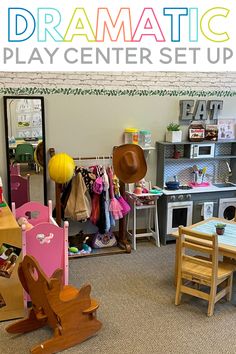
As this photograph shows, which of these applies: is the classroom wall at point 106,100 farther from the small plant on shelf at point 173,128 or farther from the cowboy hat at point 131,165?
the cowboy hat at point 131,165

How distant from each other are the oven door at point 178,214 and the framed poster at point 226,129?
3.48ft

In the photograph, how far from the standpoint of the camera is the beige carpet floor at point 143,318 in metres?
3.05

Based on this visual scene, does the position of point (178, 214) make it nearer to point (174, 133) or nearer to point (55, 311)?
point (174, 133)

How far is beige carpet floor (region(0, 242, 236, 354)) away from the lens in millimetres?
3053

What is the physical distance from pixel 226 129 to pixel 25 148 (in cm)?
268

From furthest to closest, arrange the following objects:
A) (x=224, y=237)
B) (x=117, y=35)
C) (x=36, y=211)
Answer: (x=117, y=35) → (x=36, y=211) → (x=224, y=237)

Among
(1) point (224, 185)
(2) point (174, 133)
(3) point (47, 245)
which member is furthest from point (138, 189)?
(3) point (47, 245)

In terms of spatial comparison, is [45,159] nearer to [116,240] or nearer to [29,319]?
[116,240]

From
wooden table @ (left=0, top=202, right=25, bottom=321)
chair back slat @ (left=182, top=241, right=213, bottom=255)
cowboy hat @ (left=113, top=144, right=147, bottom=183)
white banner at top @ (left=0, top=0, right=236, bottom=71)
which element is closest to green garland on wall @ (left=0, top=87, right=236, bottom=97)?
white banner at top @ (left=0, top=0, right=236, bottom=71)

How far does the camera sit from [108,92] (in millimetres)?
4949

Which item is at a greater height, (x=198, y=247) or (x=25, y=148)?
(x=25, y=148)

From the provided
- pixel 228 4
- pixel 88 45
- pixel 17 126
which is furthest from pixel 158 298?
pixel 228 4

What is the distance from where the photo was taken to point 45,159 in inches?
189

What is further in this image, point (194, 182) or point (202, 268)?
point (194, 182)
